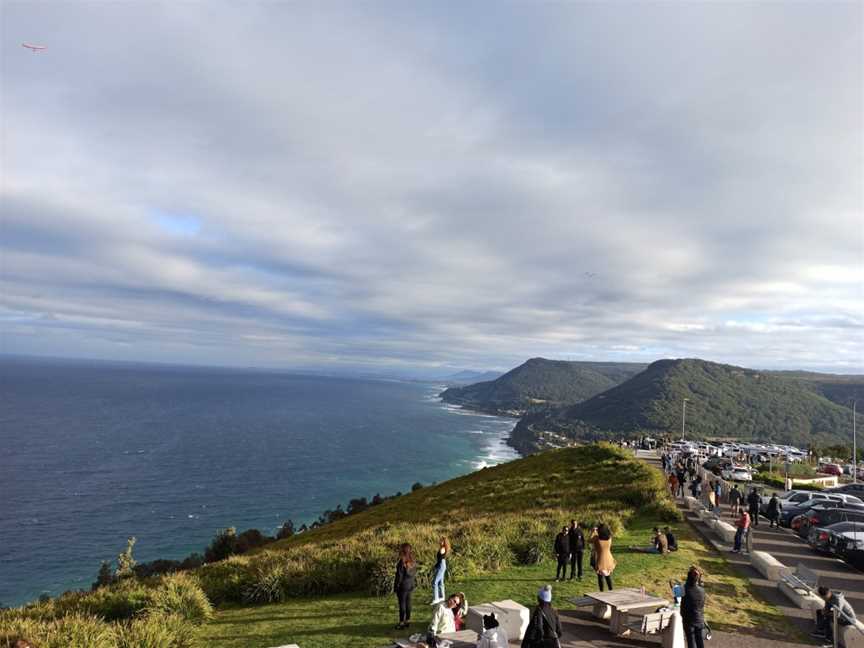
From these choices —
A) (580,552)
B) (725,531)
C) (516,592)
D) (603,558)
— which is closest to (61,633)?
(516,592)

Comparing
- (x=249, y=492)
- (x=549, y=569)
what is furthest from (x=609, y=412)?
(x=549, y=569)

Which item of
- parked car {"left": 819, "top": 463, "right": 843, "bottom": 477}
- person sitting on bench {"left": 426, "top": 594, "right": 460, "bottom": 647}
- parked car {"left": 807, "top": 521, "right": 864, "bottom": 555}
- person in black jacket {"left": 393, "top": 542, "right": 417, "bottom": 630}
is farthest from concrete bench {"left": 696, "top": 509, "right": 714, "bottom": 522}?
parked car {"left": 819, "top": 463, "right": 843, "bottom": 477}

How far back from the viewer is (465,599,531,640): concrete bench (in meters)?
8.67

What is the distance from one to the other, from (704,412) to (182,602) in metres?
166

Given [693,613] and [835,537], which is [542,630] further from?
[835,537]

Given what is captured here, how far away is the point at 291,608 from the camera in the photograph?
10875mm

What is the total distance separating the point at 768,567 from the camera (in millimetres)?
12484

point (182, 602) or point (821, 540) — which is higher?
point (821, 540)

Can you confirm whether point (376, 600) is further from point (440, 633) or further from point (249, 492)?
point (249, 492)

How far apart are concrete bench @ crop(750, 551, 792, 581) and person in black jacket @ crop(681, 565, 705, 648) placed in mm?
5943

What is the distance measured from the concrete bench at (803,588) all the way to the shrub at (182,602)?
39.4 feet

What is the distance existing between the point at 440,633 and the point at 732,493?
18.6 metres

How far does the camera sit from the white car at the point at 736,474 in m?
34.1

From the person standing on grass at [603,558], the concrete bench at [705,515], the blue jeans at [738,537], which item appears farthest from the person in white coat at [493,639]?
the concrete bench at [705,515]
